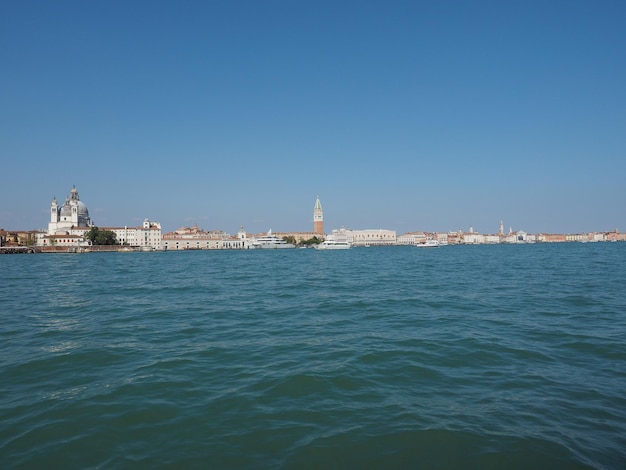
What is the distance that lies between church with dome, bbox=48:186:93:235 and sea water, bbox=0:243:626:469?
408 ft

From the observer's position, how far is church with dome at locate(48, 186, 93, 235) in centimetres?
11975

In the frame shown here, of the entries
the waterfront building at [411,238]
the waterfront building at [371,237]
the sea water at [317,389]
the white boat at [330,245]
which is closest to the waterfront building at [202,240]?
the white boat at [330,245]

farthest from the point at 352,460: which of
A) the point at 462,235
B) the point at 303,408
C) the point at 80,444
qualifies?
the point at 462,235

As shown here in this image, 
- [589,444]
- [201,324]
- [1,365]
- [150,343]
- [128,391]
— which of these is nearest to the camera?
[589,444]

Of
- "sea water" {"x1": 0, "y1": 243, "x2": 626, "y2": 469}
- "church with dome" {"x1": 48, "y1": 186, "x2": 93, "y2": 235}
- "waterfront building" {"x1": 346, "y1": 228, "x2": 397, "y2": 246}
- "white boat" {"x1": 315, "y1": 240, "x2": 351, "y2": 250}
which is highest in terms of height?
"church with dome" {"x1": 48, "y1": 186, "x2": 93, "y2": 235}

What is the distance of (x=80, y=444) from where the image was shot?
419cm

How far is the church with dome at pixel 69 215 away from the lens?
119750mm

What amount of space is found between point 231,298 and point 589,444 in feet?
41.7

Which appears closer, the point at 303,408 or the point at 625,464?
the point at 625,464

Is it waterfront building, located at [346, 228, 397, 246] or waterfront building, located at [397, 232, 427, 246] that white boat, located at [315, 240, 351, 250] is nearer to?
waterfront building, located at [346, 228, 397, 246]

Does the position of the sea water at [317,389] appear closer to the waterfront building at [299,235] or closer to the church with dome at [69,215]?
the church with dome at [69,215]

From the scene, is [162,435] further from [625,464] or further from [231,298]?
[231,298]

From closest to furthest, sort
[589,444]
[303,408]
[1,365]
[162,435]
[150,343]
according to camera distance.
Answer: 1. [589,444]
2. [162,435]
3. [303,408]
4. [1,365]
5. [150,343]

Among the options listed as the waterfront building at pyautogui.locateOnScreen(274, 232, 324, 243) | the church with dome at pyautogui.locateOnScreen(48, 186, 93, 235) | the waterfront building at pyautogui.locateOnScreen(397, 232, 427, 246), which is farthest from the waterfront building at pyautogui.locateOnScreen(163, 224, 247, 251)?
the waterfront building at pyautogui.locateOnScreen(397, 232, 427, 246)
